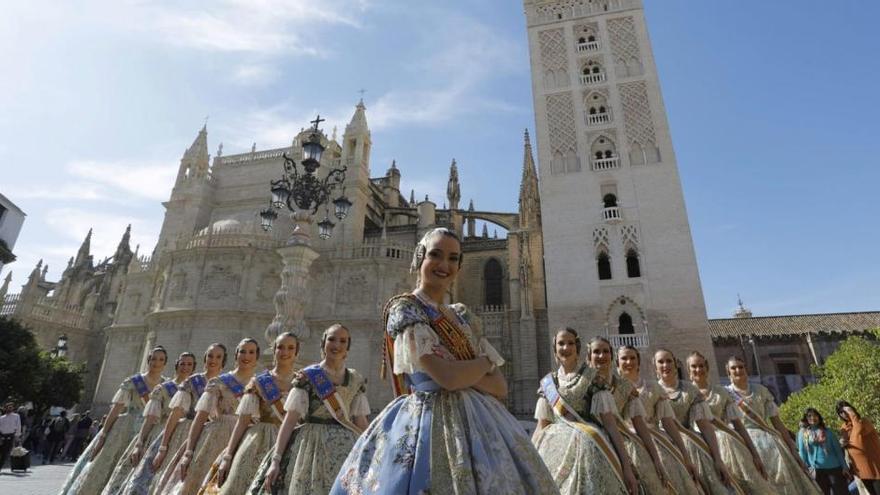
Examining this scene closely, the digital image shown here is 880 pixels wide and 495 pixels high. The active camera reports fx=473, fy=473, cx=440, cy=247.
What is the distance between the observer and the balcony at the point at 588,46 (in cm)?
2148

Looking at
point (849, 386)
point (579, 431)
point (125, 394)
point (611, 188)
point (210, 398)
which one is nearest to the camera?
point (579, 431)

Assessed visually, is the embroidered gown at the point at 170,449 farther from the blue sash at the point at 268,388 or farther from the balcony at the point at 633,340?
the balcony at the point at 633,340

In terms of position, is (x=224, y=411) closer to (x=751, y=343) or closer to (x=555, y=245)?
(x=555, y=245)

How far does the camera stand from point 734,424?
4.64 m

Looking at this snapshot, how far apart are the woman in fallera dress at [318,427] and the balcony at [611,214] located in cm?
1633

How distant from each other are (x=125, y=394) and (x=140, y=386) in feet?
0.54

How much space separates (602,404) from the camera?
3455 millimetres

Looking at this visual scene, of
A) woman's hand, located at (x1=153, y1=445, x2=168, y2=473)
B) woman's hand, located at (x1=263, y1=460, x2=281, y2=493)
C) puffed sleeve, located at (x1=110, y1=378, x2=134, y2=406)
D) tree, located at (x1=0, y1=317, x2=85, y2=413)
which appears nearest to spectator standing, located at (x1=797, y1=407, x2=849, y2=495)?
woman's hand, located at (x1=263, y1=460, x2=281, y2=493)

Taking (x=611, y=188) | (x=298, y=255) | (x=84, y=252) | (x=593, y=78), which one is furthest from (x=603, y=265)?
(x=84, y=252)

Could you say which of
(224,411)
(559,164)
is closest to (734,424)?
(224,411)

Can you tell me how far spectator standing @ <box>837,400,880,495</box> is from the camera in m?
6.54

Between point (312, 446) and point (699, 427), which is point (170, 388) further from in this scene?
point (699, 427)

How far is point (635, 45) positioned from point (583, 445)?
71.7 feet

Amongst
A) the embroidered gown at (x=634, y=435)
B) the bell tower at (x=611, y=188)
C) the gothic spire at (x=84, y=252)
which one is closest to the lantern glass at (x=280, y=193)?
the embroidered gown at (x=634, y=435)
